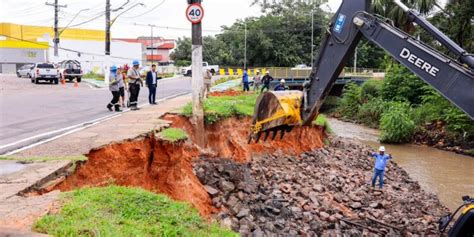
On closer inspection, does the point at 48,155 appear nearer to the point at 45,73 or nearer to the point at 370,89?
the point at 45,73

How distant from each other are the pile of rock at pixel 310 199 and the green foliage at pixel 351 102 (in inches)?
843

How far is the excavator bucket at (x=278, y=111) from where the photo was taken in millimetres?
9281

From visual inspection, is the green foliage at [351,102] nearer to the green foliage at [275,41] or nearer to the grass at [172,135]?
the green foliage at [275,41]

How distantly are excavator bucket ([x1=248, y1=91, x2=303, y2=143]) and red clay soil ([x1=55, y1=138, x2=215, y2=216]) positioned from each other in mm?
1812

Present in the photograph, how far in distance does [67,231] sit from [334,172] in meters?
11.7

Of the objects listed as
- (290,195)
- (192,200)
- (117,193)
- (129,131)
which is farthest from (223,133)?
(117,193)

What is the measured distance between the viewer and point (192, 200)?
8281mm

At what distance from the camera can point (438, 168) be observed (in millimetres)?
19578

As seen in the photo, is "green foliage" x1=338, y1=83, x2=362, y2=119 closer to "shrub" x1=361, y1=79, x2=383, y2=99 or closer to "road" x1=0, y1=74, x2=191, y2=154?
"shrub" x1=361, y1=79, x2=383, y2=99

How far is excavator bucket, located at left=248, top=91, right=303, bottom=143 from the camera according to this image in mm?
9281

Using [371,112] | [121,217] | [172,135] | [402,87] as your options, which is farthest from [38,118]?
[402,87]

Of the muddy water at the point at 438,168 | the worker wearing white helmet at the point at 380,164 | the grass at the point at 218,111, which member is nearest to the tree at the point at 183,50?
the muddy water at the point at 438,168

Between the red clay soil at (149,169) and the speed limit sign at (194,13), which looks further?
the speed limit sign at (194,13)

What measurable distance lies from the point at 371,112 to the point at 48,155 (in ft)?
97.1
